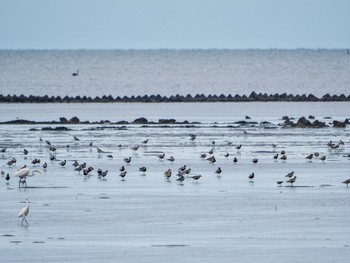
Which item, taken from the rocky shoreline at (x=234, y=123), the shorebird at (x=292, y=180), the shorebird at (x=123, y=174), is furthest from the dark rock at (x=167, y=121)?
the shorebird at (x=292, y=180)

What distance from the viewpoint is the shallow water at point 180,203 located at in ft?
49.1

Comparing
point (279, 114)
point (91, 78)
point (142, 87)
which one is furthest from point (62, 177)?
point (91, 78)

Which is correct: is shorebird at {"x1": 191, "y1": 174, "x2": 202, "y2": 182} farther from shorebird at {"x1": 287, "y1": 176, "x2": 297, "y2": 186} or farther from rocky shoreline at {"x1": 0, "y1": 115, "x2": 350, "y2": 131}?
rocky shoreline at {"x1": 0, "y1": 115, "x2": 350, "y2": 131}

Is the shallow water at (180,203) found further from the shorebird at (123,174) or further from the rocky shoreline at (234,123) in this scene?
the rocky shoreline at (234,123)

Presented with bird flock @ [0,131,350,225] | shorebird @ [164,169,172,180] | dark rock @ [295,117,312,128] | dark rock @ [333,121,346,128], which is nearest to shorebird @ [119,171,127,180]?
bird flock @ [0,131,350,225]

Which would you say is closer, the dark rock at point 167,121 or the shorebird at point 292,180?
the shorebird at point 292,180

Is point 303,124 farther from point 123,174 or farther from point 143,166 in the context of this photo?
point 123,174

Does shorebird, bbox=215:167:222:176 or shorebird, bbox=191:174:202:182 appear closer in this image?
shorebird, bbox=191:174:202:182

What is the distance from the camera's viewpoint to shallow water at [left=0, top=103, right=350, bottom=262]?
49.1 feet

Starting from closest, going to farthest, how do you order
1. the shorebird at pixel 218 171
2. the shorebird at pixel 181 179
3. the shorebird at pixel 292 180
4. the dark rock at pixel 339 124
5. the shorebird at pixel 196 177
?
the shorebird at pixel 292 180 → the shorebird at pixel 181 179 → the shorebird at pixel 196 177 → the shorebird at pixel 218 171 → the dark rock at pixel 339 124

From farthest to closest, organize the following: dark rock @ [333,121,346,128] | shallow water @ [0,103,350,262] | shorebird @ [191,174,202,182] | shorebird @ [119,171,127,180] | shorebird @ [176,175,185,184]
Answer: dark rock @ [333,121,346,128] < shorebird @ [119,171,127,180] < shorebird @ [191,174,202,182] < shorebird @ [176,175,185,184] < shallow water @ [0,103,350,262]

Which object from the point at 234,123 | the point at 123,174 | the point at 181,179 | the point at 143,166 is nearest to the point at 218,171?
the point at 181,179

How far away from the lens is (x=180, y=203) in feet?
65.6

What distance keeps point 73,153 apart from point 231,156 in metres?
4.52
